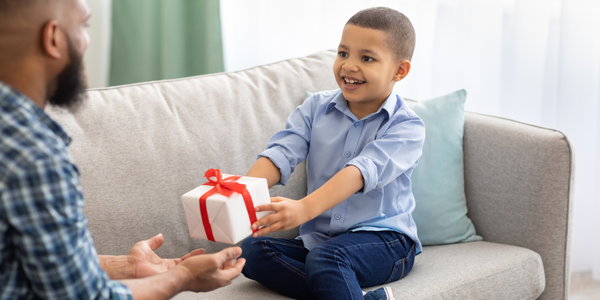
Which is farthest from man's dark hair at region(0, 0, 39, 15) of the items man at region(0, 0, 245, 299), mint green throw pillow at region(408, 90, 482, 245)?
mint green throw pillow at region(408, 90, 482, 245)

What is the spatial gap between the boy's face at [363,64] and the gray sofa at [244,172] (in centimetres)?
39

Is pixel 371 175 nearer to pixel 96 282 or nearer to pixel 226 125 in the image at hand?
pixel 226 125

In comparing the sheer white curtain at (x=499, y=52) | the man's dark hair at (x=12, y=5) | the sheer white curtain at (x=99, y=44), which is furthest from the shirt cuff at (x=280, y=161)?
the sheer white curtain at (x=99, y=44)

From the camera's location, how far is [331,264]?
1204 mm

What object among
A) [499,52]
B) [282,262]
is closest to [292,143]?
[282,262]

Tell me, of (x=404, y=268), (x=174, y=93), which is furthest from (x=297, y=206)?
(x=174, y=93)

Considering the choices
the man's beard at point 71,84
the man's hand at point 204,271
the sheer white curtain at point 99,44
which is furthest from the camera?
the sheer white curtain at point 99,44

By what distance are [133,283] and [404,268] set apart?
78 cm

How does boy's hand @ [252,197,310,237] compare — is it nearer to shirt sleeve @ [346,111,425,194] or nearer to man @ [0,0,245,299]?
shirt sleeve @ [346,111,425,194]

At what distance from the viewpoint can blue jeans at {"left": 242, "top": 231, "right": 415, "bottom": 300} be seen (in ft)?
3.88

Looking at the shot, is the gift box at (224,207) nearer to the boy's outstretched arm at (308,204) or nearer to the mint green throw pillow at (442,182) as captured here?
the boy's outstretched arm at (308,204)

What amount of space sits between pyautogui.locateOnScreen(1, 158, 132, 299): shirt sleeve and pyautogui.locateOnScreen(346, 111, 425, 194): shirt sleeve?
701mm

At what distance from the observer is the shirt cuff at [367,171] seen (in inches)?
48.6

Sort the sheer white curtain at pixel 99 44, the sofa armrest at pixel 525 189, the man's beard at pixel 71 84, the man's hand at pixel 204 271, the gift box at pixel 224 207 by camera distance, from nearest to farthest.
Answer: the man's beard at pixel 71 84 → the man's hand at pixel 204 271 → the gift box at pixel 224 207 → the sofa armrest at pixel 525 189 → the sheer white curtain at pixel 99 44
